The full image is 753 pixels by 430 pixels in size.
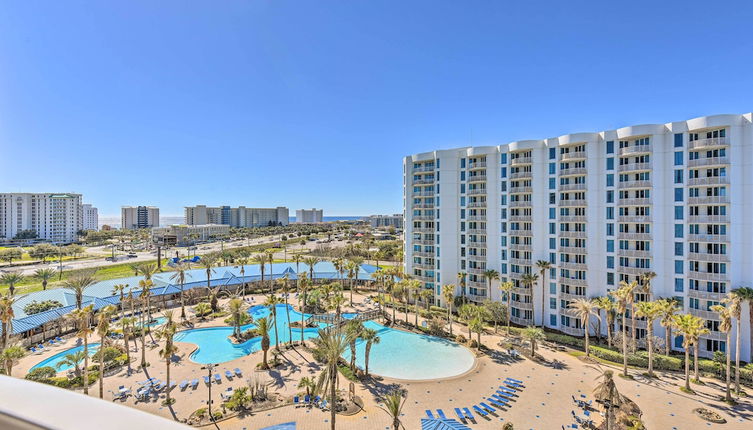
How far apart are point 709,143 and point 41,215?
206 m

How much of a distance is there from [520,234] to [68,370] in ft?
165

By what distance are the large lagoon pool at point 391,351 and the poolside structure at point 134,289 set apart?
12.8m

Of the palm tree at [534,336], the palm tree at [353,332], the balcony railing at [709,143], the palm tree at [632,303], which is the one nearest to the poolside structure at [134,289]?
the palm tree at [353,332]

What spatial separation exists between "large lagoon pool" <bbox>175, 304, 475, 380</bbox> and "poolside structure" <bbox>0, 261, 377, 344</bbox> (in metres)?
12.8

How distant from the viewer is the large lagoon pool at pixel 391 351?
32125 millimetres

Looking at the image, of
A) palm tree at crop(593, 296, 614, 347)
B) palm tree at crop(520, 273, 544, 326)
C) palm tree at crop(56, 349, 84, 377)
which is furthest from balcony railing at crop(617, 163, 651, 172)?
palm tree at crop(56, 349, 84, 377)

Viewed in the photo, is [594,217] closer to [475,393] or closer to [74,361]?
[475,393]

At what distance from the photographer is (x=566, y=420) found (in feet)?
78.3

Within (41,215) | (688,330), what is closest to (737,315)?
(688,330)

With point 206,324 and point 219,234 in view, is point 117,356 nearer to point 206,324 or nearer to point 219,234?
point 206,324

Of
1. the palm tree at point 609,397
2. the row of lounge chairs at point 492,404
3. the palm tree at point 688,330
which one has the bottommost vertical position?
the row of lounge chairs at point 492,404

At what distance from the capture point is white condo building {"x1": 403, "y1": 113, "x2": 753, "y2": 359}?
35.0 meters

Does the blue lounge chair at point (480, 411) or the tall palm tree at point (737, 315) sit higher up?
the tall palm tree at point (737, 315)

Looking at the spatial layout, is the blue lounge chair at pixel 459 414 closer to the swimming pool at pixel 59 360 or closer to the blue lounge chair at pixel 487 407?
the blue lounge chair at pixel 487 407
